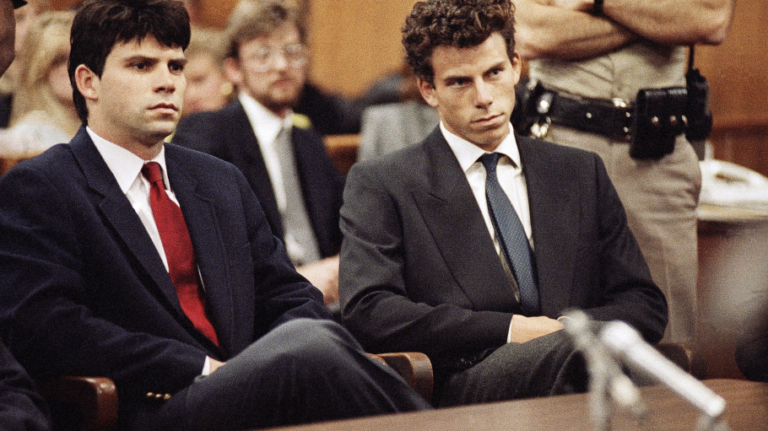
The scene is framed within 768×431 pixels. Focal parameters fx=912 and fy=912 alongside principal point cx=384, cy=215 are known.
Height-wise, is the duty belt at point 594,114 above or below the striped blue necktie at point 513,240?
above

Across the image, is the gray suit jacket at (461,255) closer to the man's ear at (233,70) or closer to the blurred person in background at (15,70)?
the man's ear at (233,70)

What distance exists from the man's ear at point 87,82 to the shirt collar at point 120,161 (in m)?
0.09

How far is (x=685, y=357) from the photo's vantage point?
1.91 metres

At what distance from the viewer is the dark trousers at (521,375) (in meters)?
1.70

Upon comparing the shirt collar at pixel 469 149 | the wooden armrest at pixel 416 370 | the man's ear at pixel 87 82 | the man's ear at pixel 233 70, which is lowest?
the wooden armrest at pixel 416 370

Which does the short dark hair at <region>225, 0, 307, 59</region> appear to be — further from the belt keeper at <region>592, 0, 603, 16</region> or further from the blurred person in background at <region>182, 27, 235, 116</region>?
the belt keeper at <region>592, 0, 603, 16</region>

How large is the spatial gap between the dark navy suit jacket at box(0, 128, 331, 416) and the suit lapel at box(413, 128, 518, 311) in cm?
34

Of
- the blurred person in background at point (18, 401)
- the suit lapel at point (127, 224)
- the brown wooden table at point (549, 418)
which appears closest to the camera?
the brown wooden table at point (549, 418)

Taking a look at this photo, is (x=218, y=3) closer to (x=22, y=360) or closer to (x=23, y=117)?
(x=23, y=117)

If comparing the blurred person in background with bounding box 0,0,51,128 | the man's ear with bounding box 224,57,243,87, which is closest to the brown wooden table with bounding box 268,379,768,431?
the man's ear with bounding box 224,57,243,87

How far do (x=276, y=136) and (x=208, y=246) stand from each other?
4.84 ft

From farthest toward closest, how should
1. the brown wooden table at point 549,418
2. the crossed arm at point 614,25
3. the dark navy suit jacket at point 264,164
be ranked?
the dark navy suit jacket at point 264,164 → the crossed arm at point 614,25 → the brown wooden table at point 549,418

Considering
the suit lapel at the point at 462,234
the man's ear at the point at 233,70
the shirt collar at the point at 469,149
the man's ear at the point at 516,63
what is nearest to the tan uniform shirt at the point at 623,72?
the man's ear at the point at 516,63

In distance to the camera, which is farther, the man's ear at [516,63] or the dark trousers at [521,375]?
the man's ear at [516,63]
